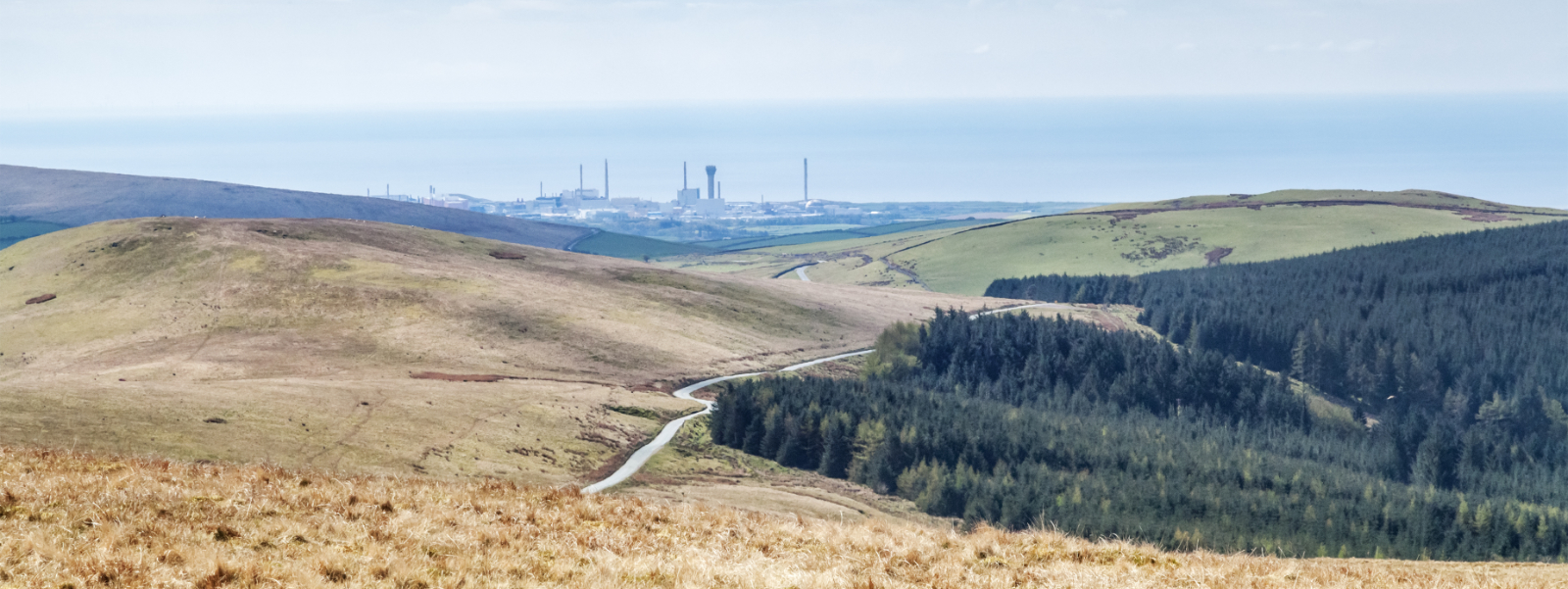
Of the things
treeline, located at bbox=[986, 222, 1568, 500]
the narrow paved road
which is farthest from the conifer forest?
the narrow paved road

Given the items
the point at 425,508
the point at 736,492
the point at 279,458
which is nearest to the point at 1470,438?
the point at 736,492

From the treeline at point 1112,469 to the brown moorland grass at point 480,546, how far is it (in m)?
44.3

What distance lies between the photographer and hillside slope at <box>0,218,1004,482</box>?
65.6 m

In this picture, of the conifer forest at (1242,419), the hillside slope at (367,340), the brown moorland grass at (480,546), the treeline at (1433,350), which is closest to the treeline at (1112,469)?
the conifer forest at (1242,419)

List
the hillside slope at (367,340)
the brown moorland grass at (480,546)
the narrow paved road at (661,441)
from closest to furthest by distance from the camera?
the brown moorland grass at (480,546), the hillside slope at (367,340), the narrow paved road at (661,441)

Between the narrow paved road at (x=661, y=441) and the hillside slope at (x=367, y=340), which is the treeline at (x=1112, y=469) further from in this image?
the hillside slope at (x=367, y=340)

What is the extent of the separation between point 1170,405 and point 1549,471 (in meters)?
43.6

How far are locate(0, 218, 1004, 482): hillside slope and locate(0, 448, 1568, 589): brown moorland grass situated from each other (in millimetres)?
37667

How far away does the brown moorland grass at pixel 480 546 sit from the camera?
669 inches

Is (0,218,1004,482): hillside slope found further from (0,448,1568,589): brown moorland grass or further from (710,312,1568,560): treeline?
(0,448,1568,589): brown moorland grass

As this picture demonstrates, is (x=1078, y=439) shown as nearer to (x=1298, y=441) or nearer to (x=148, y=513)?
(x=1298, y=441)

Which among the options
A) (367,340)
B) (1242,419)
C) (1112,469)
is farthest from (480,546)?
(1242,419)

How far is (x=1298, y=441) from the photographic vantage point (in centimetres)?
12694

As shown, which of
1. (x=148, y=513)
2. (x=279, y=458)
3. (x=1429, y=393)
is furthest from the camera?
(x=1429, y=393)
